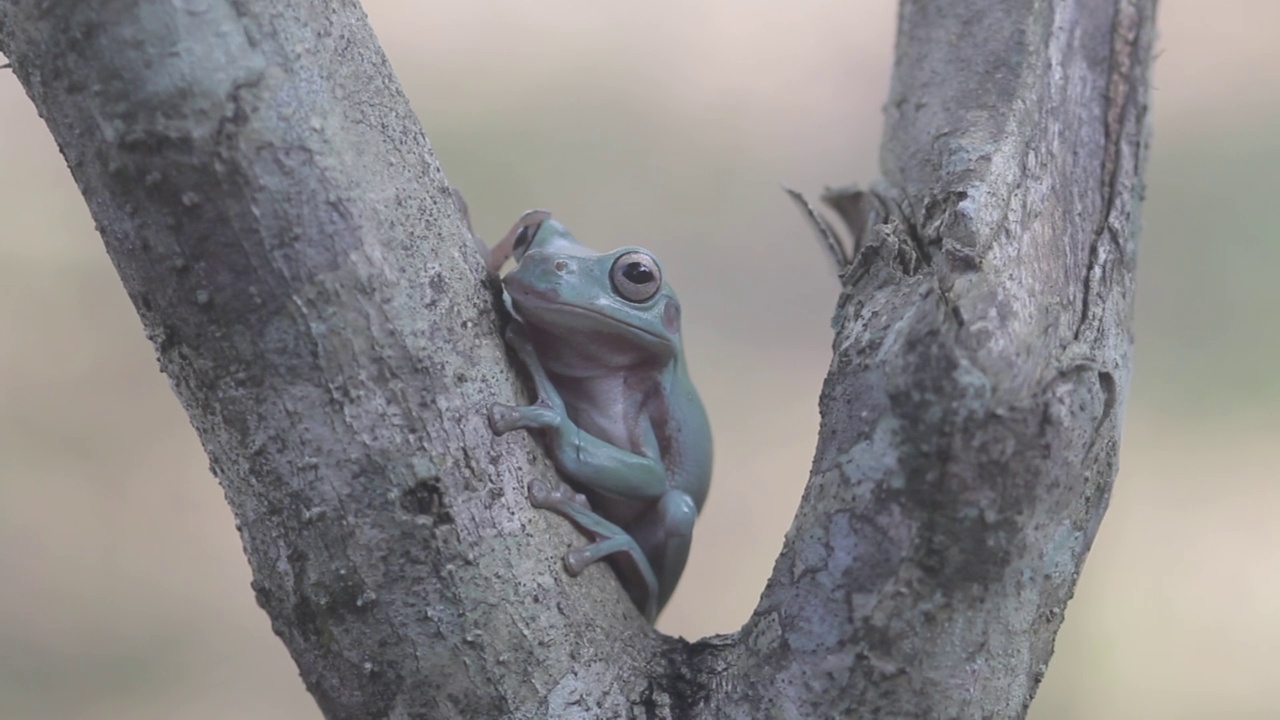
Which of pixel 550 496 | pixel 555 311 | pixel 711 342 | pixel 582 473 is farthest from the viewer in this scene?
pixel 711 342

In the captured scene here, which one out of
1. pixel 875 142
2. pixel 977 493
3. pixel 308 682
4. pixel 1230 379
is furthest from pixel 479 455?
pixel 875 142

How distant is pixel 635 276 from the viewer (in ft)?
5.52

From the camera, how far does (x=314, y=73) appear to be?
107cm

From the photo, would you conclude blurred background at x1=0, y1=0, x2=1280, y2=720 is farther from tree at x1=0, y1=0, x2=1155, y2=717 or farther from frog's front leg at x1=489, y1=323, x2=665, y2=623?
tree at x1=0, y1=0, x2=1155, y2=717

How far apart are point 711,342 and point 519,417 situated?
9.64 ft

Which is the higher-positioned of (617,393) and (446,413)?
(617,393)

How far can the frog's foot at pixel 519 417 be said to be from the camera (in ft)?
3.92

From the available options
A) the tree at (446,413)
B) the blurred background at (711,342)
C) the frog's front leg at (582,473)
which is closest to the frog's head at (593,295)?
the frog's front leg at (582,473)

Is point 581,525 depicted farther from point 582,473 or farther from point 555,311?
point 555,311

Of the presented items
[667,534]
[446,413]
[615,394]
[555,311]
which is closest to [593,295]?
[555,311]

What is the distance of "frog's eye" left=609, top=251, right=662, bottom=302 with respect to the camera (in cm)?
167

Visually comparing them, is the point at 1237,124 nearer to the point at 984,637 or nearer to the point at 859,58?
the point at 859,58

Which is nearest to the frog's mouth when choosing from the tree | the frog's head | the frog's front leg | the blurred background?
the frog's head

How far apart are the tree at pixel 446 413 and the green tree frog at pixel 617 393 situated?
15cm
